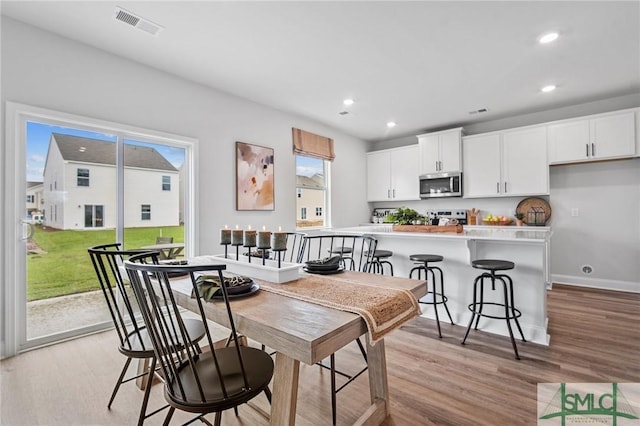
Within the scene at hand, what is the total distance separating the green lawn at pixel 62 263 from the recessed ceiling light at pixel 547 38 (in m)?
4.32

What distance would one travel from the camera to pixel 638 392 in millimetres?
1926

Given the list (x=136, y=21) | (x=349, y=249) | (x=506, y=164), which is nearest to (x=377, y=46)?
(x=136, y=21)

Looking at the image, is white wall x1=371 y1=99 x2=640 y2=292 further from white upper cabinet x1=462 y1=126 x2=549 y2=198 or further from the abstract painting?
the abstract painting

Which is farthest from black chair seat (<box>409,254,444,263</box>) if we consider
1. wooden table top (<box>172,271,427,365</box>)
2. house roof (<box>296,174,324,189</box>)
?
house roof (<box>296,174,324,189</box>)

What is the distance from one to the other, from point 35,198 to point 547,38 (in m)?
4.67

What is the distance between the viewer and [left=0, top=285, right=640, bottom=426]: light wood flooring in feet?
5.66

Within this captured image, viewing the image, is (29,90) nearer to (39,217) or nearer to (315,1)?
(39,217)

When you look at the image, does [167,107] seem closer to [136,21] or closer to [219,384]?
[136,21]

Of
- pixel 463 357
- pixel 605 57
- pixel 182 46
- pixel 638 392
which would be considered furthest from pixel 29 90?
pixel 605 57

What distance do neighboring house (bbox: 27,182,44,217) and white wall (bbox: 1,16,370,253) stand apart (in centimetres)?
68

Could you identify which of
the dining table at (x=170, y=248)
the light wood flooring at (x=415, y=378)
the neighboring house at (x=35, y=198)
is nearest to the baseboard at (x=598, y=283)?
the light wood flooring at (x=415, y=378)

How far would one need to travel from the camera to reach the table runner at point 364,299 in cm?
120

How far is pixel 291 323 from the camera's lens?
108 cm

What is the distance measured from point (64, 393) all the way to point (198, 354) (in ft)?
3.86
